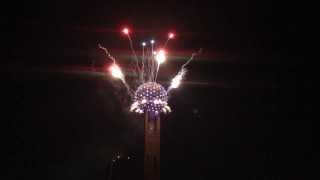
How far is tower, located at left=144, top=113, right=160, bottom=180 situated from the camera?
28.0m

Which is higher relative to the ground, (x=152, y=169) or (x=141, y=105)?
(x=141, y=105)

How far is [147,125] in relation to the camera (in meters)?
28.3

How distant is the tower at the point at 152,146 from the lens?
92.0 feet

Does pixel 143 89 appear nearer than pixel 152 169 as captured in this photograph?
Yes

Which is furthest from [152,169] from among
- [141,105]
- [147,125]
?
[141,105]

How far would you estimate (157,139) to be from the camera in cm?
2841

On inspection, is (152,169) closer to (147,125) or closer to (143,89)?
(147,125)

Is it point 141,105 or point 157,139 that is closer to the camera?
point 141,105

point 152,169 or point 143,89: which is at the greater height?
point 143,89

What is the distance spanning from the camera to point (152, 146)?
92.8 ft

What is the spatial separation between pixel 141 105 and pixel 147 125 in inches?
327

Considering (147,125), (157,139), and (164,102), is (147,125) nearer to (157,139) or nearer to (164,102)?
(157,139)

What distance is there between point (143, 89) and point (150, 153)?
10.0 meters

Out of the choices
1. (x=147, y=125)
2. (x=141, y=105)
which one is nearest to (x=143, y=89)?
(x=141, y=105)
